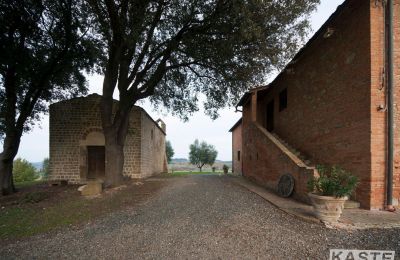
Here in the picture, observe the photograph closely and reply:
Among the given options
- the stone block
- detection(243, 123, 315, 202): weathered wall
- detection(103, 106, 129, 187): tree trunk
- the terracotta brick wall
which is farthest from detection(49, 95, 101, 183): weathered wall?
the terracotta brick wall

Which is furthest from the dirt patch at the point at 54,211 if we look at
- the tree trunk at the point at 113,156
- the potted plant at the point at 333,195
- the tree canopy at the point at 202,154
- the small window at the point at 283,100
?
the tree canopy at the point at 202,154

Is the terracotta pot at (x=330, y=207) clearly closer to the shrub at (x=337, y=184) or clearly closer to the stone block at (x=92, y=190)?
the shrub at (x=337, y=184)

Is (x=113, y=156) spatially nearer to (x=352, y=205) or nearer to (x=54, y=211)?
(x=54, y=211)

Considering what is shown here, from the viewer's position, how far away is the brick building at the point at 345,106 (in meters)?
6.77

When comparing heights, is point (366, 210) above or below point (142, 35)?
below

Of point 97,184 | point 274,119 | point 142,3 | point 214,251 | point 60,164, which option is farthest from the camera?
point 60,164

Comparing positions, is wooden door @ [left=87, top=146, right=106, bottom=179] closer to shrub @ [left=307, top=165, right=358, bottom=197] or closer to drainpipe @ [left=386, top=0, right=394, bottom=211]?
shrub @ [left=307, top=165, right=358, bottom=197]

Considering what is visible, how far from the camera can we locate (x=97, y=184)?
10.6m

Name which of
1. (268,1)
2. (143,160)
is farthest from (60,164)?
(268,1)

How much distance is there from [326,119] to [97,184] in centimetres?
872

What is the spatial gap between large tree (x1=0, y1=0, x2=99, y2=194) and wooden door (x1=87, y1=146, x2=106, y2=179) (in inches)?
186

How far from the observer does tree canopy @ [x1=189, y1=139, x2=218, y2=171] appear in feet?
178

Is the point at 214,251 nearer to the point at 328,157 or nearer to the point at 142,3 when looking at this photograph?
the point at 328,157

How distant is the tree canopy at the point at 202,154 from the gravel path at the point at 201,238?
4723 centimetres
